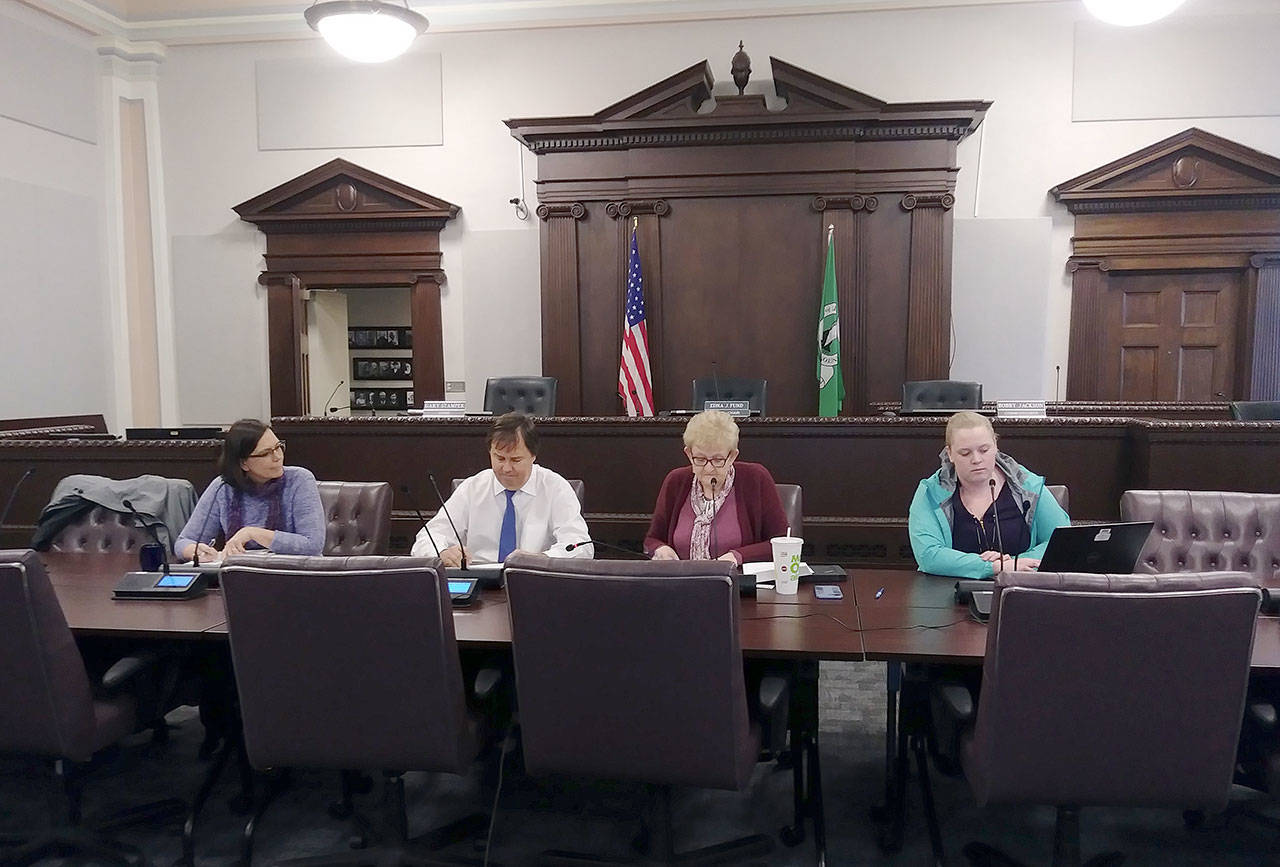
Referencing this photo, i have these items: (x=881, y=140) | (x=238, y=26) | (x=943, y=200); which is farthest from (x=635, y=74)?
(x=238, y=26)

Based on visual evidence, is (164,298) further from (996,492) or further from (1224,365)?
(1224,365)

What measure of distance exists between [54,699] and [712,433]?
5.85 ft

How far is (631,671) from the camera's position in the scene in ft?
5.56

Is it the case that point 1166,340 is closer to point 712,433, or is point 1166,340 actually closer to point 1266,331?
point 1266,331

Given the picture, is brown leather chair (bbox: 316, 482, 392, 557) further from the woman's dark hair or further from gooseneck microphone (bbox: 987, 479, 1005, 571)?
gooseneck microphone (bbox: 987, 479, 1005, 571)

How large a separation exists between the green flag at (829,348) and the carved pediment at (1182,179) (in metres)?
1.83

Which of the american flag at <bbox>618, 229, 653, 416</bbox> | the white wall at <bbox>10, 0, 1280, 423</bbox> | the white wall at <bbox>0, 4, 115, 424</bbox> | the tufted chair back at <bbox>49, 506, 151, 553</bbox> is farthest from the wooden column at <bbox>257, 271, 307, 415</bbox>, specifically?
the tufted chair back at <bbox>49, 506, 151, 553</bbox>

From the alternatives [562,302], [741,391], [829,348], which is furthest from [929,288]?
[562,302]

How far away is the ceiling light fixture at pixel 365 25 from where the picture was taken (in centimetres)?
522

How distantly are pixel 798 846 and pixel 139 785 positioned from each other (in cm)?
197

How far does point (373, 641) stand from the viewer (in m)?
1.77

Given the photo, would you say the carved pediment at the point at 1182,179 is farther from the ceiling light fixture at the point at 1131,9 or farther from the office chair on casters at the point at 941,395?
the office chair on casters at the point at 941,395

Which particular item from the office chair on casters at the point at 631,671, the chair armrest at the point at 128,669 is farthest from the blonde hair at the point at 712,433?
the chair armrest at the point at 128,669

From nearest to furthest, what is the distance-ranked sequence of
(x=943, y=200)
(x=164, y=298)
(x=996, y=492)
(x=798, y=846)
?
(x=798, y=846), (x=996, y=492), (x=943, y=200), (x=164, y=298)
